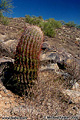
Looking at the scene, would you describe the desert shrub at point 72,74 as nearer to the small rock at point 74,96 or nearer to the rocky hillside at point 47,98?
the rocky hillside at point 47,98

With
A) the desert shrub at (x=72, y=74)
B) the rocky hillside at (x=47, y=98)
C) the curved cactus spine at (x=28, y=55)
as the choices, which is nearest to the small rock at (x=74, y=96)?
the rocky hillside at (x=47, y=98)

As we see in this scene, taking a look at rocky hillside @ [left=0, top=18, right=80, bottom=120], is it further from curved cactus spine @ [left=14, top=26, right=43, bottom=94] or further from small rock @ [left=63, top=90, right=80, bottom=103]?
curved cactus spine @ [left=14, top=26, right=43, bottom=94]

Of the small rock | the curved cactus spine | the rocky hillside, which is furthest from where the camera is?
the small rock

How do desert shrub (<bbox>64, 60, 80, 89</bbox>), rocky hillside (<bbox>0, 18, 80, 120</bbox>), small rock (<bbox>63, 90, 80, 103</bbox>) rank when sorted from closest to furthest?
rocky hillside (<bbox>0, 18, 80, 120</bbox>), small rock (<bbox>63, 90, 80, 103</bbox>), desert shrub (<bbox>64, 60, 80, 89</bbox>)

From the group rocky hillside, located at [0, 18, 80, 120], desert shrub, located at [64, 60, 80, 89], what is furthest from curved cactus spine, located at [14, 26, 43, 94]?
desert shrub, located at [64, 60, 80, 89]

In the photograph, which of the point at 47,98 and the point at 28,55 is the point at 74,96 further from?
the point at 28,55

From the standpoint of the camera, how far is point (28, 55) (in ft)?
11.3

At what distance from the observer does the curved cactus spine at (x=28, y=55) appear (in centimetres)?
345

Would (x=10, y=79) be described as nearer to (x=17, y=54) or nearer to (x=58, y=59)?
(x=17, y=54)

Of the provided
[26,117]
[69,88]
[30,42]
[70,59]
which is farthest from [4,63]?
[70,59]

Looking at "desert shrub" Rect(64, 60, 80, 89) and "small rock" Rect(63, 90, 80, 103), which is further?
"desert shrub" Rect(64, 60, 80, 89)

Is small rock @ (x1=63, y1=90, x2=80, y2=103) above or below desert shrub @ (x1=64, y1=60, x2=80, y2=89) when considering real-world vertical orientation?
below

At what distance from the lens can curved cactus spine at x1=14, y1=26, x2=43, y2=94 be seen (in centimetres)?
345

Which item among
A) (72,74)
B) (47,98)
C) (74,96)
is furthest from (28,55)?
(72,74)
